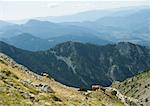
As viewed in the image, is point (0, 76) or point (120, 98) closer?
point (0, 76)

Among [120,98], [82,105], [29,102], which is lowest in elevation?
[120,98]

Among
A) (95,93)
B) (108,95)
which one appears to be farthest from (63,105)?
(108,95)

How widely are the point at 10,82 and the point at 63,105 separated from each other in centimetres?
631

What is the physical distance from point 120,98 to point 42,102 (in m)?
47.3

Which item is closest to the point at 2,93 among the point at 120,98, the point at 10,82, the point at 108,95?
the point at 10,82

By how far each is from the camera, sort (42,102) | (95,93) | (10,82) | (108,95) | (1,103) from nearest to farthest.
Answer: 1. (1,103)
2. (42,102)
3. (10,82)
4. (95,93)
5. (108,95)

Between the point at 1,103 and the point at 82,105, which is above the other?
the point at 1,103

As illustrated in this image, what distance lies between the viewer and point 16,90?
3788cm

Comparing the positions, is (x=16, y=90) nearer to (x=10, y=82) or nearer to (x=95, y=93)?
(x=10, y=82)

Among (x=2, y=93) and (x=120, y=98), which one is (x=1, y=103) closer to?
(x=2, y=93)

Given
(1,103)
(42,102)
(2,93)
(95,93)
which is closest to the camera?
(1,103)

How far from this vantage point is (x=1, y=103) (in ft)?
104

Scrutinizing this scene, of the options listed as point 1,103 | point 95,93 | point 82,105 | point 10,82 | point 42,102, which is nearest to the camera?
point 1,103

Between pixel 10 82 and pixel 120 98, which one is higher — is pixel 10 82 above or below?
above
